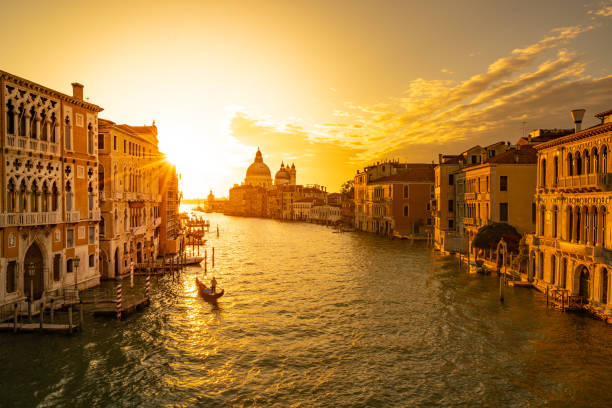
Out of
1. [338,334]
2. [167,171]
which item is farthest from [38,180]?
[167,171]

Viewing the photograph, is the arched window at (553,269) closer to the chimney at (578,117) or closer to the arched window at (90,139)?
the chimney at (578,117)

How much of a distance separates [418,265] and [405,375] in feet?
79.1

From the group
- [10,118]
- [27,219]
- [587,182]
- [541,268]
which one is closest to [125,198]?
[27,219]

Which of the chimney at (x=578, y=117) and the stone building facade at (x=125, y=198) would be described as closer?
the chimney at (x=578, y=117)

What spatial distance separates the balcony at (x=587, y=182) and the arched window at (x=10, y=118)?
89.5 feet

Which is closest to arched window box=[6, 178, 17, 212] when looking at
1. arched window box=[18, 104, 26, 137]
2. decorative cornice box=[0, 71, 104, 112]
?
arched window box=[18, 104, 26, 137]

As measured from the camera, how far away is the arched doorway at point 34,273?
829 inches

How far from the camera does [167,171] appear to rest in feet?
152

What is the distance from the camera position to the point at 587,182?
65.3 feet

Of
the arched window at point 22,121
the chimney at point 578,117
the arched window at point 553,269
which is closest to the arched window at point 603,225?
the arched window at point 553,269

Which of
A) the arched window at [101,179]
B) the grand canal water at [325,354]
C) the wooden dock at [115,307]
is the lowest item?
the grand canal water at [325,354]

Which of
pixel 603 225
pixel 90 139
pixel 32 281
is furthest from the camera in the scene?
pixel 90 139

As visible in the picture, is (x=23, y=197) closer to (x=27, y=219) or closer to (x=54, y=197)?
(x=27, y=219)

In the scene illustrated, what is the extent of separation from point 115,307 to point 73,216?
21.0 ft
